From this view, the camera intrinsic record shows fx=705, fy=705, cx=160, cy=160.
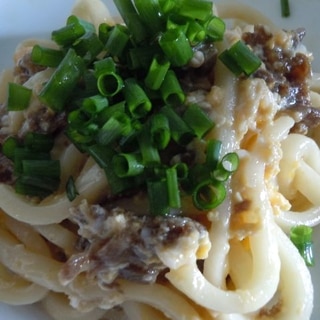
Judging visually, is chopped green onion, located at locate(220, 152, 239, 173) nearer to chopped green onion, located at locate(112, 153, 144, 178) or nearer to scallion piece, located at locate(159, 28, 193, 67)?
chopped green onion, located at locate(112, 153, 144, 178)

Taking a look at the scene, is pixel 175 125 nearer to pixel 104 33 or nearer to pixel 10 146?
pixel 104 33

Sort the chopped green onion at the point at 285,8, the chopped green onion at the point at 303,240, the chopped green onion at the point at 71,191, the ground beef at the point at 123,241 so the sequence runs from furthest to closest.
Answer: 1. the chopped green onion at the point at 285,8
2. the chopped green onion at the point at 303,240
3. the chopped green onion at the point at 71,191
4. the ground beef at the point at 123,241

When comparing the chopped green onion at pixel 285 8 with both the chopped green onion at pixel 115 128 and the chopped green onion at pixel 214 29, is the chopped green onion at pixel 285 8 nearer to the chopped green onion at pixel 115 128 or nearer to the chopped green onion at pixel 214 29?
the chopped green onion at pixel 214 29

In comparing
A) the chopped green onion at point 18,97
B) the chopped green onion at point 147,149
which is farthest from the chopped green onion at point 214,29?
the chopped green onion at point 18,97

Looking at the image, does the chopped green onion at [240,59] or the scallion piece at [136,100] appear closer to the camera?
the scallion piece at [136,100]

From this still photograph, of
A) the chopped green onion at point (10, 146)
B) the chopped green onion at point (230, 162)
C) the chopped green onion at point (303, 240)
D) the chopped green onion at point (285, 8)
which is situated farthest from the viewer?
the chopped green onion at point (285, 8)

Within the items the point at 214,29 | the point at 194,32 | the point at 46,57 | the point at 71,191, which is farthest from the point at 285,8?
the point at 71,191

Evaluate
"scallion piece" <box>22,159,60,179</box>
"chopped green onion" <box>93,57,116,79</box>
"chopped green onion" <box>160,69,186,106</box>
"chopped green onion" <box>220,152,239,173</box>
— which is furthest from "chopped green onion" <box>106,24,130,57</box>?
"chopped green onion" <box>220,152,239,173</box>

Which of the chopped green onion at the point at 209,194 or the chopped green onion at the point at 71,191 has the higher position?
the chopped green onion at the point at 71,191

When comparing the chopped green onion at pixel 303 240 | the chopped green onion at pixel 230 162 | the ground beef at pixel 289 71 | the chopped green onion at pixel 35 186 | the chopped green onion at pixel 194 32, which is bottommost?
the chopped green onion at pixel 303 240
